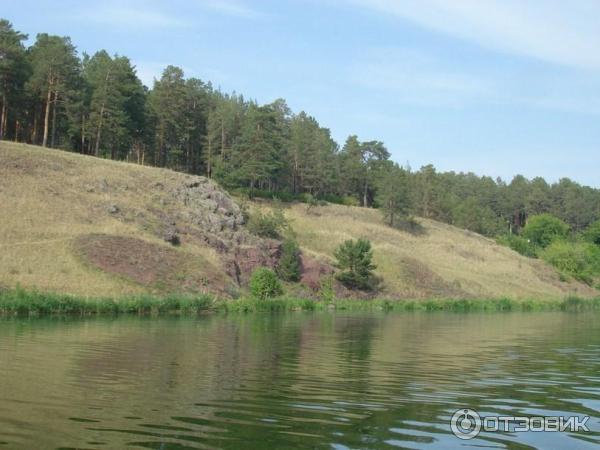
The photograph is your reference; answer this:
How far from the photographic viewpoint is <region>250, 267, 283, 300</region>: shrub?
230 feet

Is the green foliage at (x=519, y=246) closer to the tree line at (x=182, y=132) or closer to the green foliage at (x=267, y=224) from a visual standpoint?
the tree line at (x=182, y=132)

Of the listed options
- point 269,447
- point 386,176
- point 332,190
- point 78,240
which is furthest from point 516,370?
point 332,190

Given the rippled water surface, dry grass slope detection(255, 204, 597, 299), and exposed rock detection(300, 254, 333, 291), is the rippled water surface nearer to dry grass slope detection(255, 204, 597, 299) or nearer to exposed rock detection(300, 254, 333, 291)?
exposed rock detection(300, 254, 333, 291)

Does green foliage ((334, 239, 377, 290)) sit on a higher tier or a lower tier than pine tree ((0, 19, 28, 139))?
lower

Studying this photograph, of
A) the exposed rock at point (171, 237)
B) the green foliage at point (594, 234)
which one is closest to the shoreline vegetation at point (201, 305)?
the exposed rock at point (171, 237)

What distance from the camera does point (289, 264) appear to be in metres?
81.0

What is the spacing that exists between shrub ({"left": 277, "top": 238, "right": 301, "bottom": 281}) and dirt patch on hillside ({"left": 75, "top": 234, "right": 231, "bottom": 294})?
11.3 metres

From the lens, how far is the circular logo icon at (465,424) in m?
13.3

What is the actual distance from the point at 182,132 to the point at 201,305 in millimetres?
58545

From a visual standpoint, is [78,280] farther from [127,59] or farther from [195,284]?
[127,59]

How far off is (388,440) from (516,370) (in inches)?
515

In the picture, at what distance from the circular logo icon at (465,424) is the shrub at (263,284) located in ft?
177

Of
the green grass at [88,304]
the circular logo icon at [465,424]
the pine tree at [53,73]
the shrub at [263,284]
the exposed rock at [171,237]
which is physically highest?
the pine tree at [53,73]

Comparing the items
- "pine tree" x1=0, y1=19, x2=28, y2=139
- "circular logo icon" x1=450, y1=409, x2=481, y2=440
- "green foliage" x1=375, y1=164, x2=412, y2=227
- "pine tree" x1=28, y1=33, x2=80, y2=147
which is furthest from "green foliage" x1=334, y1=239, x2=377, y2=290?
"circular logo icon" x1=450, y1=409, x2=481, y2=440
